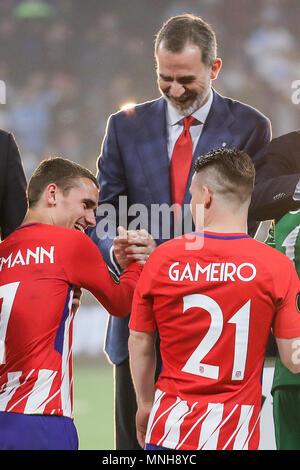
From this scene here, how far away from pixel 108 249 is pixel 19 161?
565 mm

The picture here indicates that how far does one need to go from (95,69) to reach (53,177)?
919mm

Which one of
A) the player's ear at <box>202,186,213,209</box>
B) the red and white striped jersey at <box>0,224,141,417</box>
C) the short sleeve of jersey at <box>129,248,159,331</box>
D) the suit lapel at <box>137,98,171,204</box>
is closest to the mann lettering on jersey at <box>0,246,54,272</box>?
the red and white striped jersey at <box>0,224,141,417</box>

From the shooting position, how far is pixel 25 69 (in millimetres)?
3104

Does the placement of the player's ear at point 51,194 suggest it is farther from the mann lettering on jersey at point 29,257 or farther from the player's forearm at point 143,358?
the player's forearm at point 143,358

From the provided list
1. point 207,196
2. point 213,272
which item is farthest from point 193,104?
point 213,272

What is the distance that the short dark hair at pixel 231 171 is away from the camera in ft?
6.96

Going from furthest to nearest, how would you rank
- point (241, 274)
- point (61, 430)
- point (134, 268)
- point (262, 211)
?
point (262, 211) < point (134, 268) < point (61, 430) < point (241, 274)

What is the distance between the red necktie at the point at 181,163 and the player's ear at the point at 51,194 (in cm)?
68

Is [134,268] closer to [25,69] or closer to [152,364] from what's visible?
[152,364]

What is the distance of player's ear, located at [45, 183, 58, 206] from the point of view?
7.75 feet

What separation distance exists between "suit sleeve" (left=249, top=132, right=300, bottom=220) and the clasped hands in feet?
1.70

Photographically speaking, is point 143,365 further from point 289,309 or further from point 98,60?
point 98,60

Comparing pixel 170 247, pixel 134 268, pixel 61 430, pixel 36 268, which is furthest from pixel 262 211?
pixel 61 430

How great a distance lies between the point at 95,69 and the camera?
10.1ft
